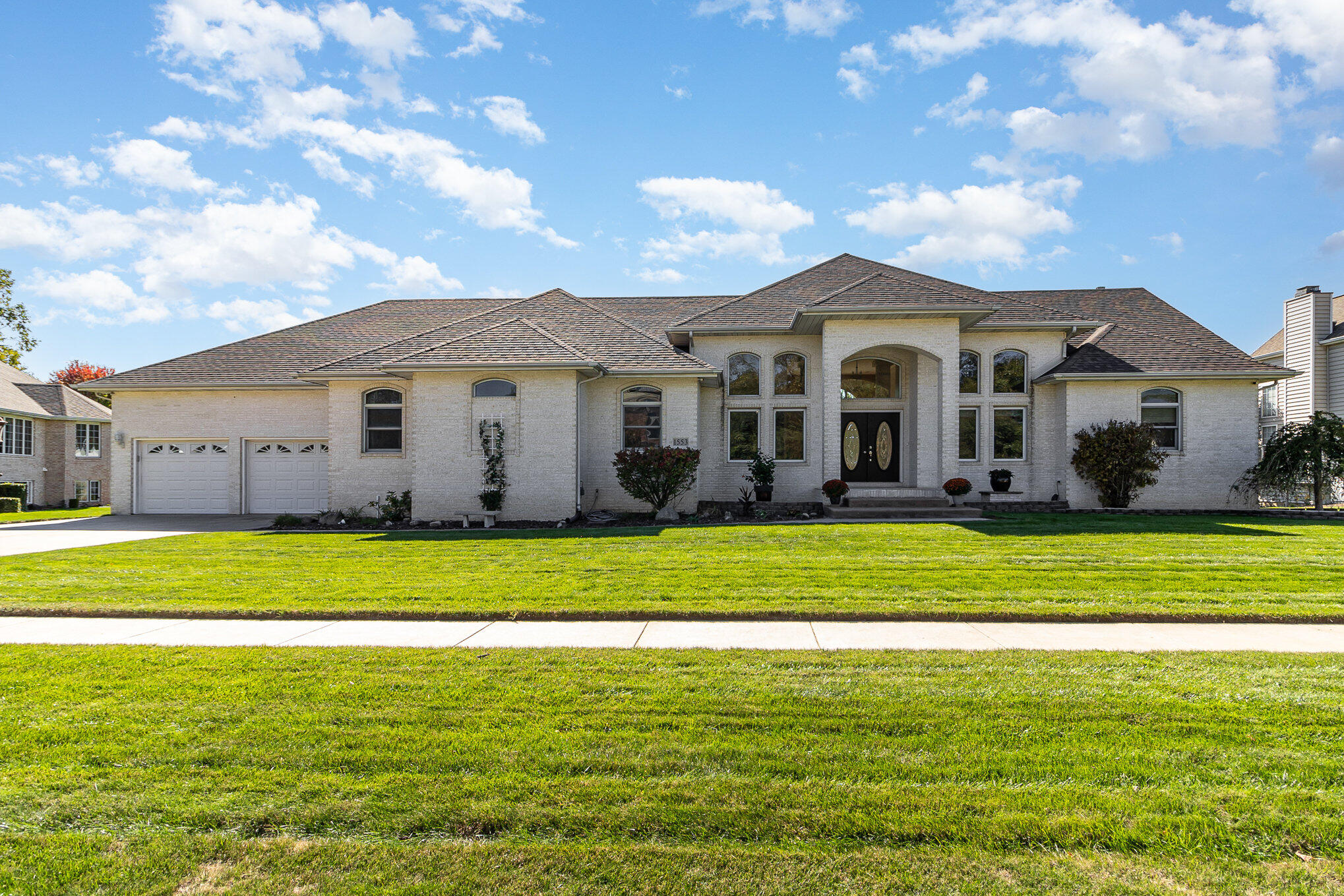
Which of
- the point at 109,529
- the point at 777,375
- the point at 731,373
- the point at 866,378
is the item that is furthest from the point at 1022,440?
the point at 109,529

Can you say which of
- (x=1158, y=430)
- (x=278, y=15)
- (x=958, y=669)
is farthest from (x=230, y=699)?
(x=1158, y=430)

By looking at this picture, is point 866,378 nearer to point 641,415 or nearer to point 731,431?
point 731,431

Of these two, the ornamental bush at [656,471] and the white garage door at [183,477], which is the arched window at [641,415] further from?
the white garage door at [183,477]

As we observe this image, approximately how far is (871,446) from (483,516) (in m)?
11.4

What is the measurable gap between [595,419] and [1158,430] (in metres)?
15.4

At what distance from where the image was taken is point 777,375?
64.5 feet

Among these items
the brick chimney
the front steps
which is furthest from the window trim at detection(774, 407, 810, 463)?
the brick chimney

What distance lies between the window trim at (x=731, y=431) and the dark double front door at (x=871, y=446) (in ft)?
9.06

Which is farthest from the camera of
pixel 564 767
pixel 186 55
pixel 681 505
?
pixel 681 505

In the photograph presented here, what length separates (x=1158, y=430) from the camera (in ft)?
61.7

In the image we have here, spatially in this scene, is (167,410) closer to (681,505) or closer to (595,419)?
(595,419)

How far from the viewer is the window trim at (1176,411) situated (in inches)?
738

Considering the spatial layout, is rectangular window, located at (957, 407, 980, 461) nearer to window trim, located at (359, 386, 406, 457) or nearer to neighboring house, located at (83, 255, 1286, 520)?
neighboring house, located at (83, 255, 1286, 520)

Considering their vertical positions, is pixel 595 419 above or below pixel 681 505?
above
